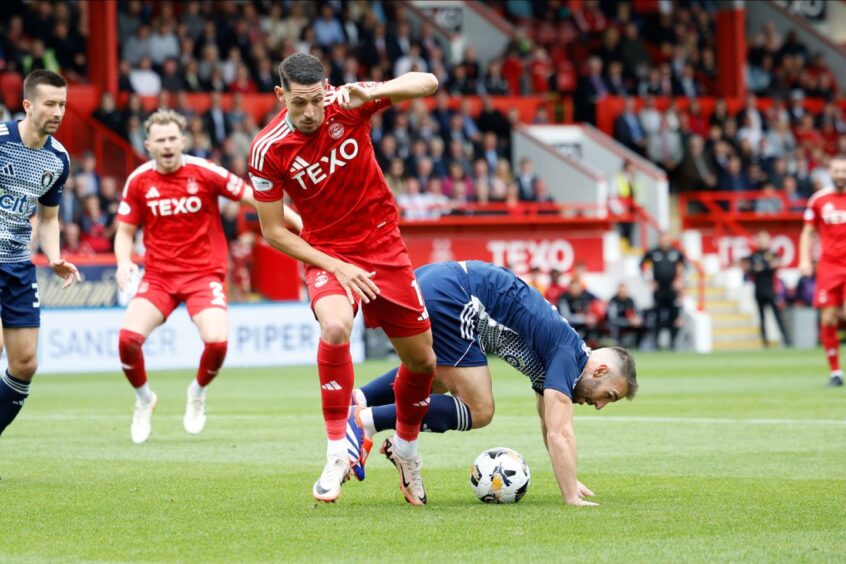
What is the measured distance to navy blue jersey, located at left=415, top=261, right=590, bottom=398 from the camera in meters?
7.70

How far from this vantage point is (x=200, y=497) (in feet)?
25.8

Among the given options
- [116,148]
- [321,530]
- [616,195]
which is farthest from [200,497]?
[616,195]

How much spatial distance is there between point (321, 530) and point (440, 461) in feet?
10.6

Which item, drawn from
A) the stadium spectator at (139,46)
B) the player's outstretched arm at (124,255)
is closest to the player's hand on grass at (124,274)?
the player's outstretched arm at (124,255)

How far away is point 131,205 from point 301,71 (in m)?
5.21

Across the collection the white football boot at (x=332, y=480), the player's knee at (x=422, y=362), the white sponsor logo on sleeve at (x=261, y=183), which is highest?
the white sponsor logo on sleeve at (x=261, y=183)

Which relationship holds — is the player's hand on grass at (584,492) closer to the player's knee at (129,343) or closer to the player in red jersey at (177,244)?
the player in red jersey at (177,244)

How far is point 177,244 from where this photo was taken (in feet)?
39.3

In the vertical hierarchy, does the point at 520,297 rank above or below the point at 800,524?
above

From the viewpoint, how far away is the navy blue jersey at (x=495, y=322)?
7699 millimetres

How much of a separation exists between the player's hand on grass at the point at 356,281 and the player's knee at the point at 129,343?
449 centimetres

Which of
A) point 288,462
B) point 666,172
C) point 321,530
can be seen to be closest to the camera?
point 321,530

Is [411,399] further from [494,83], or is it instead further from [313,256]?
[494,83]

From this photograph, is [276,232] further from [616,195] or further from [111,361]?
[616,195]
